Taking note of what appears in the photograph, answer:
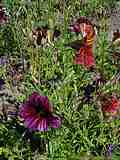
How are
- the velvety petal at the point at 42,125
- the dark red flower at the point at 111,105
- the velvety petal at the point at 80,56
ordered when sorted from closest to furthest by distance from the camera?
the velvety petal at the point at 42,125 < the dark red flower at the point at 111,105 < the velvety petal at the point at 80,56

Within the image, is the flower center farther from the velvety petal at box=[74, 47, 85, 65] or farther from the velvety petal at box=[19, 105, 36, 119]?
the velvety petal at box=[74, 47, 85, 65]

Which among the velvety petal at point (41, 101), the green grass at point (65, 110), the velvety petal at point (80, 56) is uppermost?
the velvety petal at point (80, 56)

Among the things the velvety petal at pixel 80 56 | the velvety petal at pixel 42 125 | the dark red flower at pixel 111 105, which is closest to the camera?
the velvety petal at pixel 42 125

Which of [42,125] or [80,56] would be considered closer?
[42,125]

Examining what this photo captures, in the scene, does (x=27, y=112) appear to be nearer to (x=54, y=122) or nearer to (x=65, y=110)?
(x=54, y=122)

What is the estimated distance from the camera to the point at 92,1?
4.36m

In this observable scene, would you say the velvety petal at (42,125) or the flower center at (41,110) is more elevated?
the flower center at (41,110)

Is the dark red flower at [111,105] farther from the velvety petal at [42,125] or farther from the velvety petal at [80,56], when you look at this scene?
the velvety petal at [42,125]

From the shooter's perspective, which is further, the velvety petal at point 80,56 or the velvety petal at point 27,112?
the velvety petal at point 80,56

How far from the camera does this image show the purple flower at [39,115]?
2342mm

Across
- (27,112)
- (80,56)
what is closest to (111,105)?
(80,56)

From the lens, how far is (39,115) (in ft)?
7.84

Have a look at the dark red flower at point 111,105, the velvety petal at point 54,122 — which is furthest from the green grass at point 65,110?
the velvety petal at point 54,122

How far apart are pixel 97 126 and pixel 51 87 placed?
0.40 m
